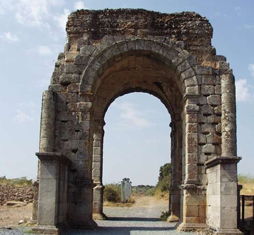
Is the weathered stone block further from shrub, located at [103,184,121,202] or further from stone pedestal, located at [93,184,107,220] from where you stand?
shrub, located at [103,184,121,202]

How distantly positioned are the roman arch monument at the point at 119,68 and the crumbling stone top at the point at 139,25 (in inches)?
1.1

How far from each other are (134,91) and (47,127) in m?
6.00

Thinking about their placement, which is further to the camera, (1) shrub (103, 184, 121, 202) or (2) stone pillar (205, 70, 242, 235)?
(1) shrub (103, 184, 121, 202)

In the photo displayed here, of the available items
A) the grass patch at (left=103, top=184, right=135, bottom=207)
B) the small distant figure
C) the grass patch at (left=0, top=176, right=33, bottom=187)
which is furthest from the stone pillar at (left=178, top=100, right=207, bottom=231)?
the grass patch at (left=0, top=176, right=33, bottom=187)

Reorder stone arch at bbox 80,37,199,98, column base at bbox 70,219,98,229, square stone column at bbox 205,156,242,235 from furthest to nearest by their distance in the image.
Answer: stone arch at bbox 80,37,199,98
column base at bbox 70,219,98,229
square stone column at bbox 205,156,242,235

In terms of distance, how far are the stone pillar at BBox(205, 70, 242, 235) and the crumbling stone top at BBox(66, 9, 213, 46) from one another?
1755 mm

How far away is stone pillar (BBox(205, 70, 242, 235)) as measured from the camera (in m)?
8.72

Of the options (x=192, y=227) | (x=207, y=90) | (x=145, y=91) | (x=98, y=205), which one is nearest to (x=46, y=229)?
(x=192, y=227)

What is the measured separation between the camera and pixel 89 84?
1095cm

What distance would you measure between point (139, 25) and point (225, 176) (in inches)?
195

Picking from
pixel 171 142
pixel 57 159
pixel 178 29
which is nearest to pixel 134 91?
pixel 171 142

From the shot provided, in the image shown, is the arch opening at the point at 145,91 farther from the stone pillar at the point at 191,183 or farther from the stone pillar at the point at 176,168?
the stone pillar at the point at 191,183

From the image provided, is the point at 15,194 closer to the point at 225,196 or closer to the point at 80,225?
the point at 80,225

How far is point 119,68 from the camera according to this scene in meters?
12.4
